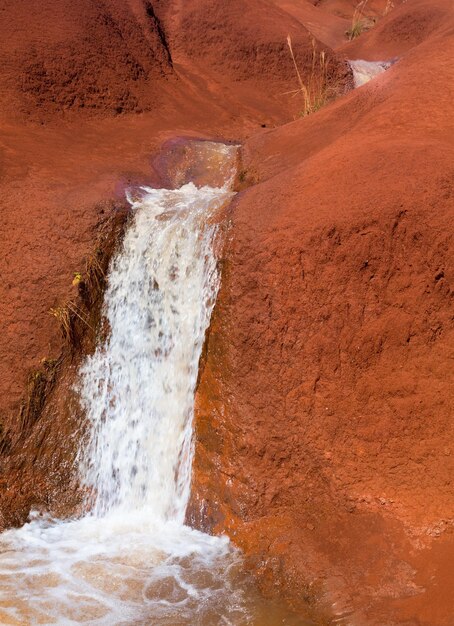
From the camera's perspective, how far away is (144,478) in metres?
5.16

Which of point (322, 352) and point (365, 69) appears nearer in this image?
point (322, 352)

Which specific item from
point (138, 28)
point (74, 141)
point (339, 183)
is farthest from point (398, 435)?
point (138, 28)

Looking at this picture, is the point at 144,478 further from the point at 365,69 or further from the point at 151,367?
the point at 365,69

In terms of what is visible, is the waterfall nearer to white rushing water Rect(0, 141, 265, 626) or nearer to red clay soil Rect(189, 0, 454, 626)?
white rushing water Rect(0, 141, 265, 626)

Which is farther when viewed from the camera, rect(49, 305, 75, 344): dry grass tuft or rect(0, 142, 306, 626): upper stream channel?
rect(49, 305, 75, 344): dry grass tuft

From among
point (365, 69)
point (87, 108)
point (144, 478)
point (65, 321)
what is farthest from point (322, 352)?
point (365, 69)

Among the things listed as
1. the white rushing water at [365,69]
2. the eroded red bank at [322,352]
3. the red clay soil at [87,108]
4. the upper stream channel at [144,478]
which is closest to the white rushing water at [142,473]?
the upper stream channel at [144,478]

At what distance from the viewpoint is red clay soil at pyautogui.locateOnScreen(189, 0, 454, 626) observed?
4.12m

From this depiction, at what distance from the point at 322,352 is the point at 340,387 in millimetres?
264

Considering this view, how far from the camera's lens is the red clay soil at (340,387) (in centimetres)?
412

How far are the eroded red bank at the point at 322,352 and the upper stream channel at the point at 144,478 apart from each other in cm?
20

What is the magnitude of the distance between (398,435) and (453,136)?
2464 mm

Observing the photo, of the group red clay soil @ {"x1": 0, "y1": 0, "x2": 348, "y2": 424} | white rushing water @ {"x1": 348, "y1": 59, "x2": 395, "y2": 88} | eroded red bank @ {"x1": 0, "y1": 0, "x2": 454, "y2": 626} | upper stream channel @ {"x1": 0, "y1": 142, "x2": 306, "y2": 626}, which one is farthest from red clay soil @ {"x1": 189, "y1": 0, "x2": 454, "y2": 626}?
white rushing water @ {"x1": 348, "y1": 59, "x2": 395, "y2": 88}

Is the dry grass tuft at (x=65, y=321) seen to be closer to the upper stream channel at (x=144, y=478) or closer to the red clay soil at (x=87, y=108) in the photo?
the red clay soil at (x=87, y=108)
